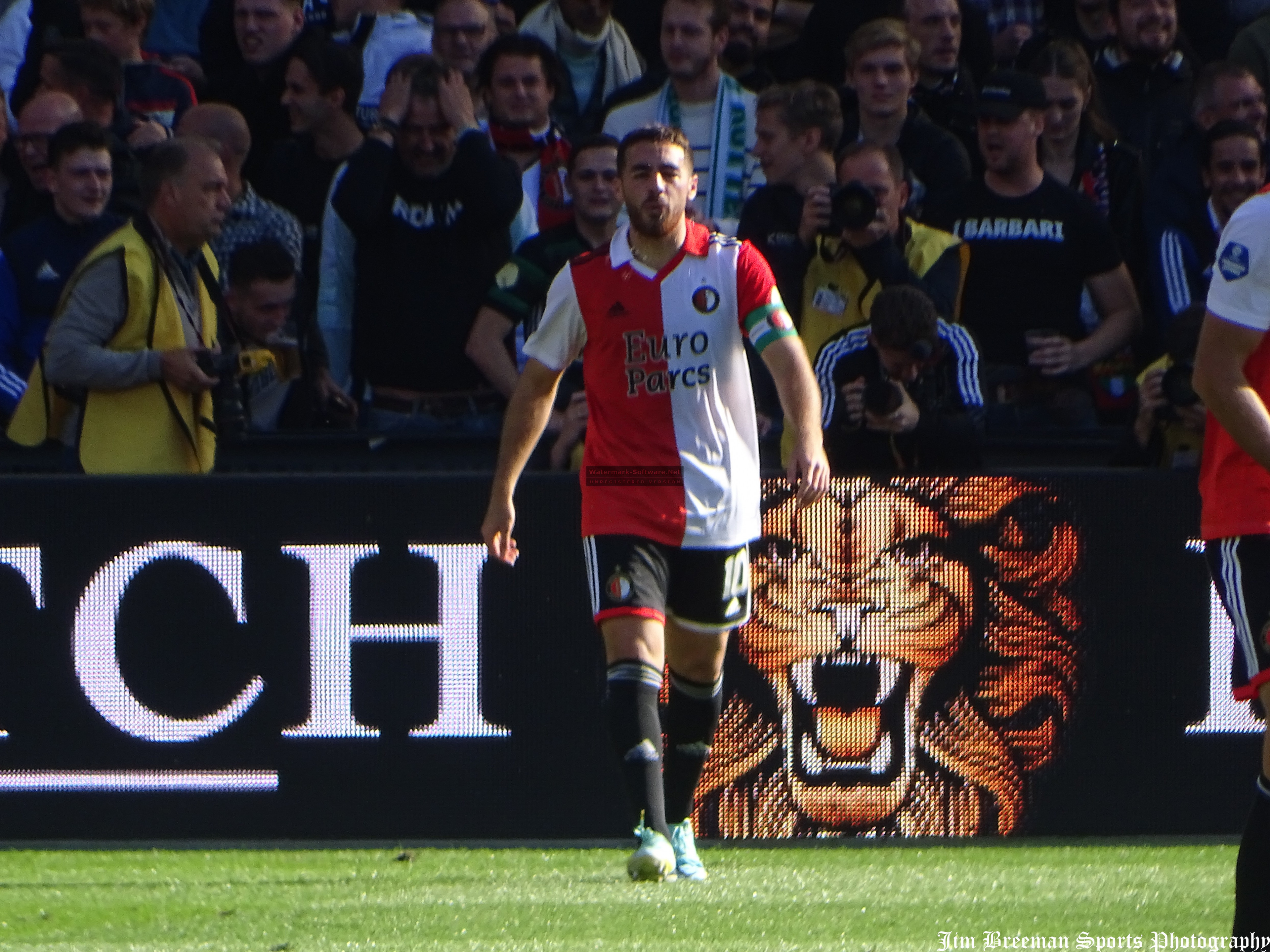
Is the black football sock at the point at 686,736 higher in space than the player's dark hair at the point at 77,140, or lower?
lower

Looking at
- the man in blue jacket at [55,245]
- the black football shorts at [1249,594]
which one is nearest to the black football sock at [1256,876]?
the black football shorts at [1249,594]

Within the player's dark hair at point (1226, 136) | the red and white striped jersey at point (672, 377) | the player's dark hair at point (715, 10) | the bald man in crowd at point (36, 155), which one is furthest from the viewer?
the player's dark hair at point (715, 10)

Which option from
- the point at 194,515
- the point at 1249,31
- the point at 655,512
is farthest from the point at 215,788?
the point at 1249,31

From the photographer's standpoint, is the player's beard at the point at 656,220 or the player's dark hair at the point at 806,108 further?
the player's dark hair at the point at 806,108

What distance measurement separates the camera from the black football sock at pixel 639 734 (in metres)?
5.94

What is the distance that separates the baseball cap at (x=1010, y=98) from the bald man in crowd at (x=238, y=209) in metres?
2.93

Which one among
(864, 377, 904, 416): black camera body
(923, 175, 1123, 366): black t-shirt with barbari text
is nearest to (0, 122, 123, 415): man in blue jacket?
(864, 377, 904, 416): black camera body

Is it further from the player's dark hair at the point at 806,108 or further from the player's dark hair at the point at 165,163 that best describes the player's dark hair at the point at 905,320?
the player's dark hair at the point at 165,163

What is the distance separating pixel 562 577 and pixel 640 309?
1317mm

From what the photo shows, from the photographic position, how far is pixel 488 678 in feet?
23.2

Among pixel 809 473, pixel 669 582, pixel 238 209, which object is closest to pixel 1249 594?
pixel 809 473

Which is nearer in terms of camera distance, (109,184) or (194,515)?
(194,515)

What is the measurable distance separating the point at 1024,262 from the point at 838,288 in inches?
42.2

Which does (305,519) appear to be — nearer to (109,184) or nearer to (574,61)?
(109,184)
